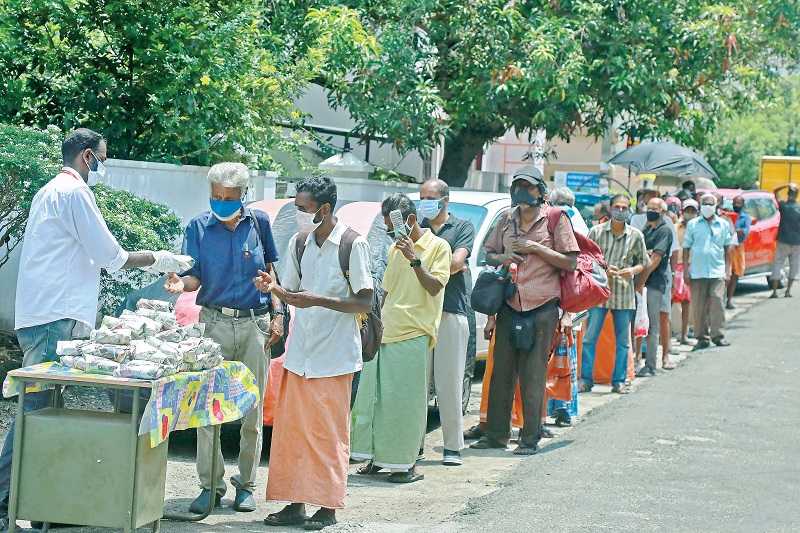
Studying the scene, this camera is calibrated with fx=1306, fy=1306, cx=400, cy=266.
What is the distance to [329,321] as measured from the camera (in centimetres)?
734

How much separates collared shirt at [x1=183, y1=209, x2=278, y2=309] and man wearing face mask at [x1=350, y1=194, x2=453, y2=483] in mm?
→ 1348

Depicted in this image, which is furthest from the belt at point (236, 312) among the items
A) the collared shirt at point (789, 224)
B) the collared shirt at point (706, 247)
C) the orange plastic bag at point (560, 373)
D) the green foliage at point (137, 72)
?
the collared shirt at point (789, 224)

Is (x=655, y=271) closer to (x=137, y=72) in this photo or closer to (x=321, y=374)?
(x=137, y=72)

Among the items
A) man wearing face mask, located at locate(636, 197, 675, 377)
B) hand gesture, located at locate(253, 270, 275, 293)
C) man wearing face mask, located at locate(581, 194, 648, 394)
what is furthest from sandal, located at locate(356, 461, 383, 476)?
man wearing face mask, located at locate(636, 197, 675, 377)

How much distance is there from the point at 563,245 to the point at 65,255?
410 cm

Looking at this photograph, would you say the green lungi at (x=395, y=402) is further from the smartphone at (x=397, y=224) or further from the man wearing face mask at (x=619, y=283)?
the man wearing face mask at (x=619, y=283)

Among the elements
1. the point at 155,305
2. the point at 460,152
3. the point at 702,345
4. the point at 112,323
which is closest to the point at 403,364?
the point at 155,305

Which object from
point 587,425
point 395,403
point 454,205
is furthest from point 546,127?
point 395,403

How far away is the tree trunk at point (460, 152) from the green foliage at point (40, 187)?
870 cm

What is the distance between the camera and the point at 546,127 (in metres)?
18.5

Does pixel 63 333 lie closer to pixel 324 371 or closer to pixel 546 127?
pixel 324 371

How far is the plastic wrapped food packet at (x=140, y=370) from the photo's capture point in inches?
248

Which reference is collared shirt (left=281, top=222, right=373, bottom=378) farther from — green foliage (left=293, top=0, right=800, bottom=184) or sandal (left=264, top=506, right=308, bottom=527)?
green foliage (left=293, top=0, right=800, bottom=184)

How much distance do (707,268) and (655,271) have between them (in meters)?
2.14
